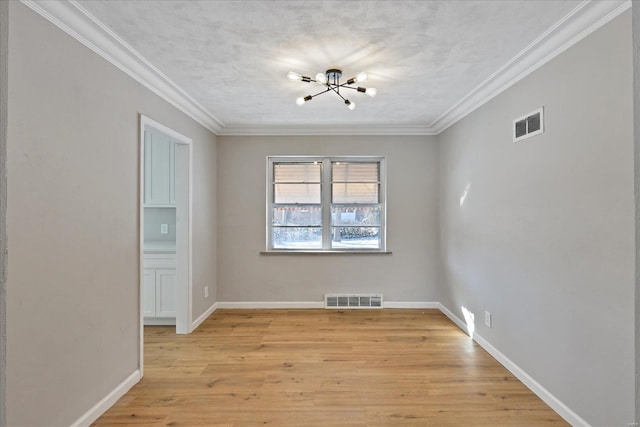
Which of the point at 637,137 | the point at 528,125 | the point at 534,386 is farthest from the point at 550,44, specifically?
the point at 534,386

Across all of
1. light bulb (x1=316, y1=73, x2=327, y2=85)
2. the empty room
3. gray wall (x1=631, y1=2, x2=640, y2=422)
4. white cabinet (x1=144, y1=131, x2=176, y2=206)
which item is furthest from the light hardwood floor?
light bulb (x1=316, y1=73, x2=327, y2=85)

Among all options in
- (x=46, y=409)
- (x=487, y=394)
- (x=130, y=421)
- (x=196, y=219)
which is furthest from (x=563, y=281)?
(x=196, y=219)

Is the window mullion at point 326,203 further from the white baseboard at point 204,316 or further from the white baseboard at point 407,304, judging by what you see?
the white baseboard at point 204,316

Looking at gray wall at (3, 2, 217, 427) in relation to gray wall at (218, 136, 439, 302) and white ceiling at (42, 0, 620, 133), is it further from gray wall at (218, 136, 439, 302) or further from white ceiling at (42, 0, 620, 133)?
gray wall at (218, 136, 439, 302)

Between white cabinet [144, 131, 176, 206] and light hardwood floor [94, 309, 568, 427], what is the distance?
1574mm

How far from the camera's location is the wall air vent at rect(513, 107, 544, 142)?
2434mm

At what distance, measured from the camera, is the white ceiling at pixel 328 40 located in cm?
192

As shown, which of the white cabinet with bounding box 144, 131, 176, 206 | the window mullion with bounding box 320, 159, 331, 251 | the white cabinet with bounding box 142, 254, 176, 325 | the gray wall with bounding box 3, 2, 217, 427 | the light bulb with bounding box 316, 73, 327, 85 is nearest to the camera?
the gray wall with bounding box 3, 2, 217, 427

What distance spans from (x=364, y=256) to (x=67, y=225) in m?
3.54

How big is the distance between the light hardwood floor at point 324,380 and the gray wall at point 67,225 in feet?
1.62

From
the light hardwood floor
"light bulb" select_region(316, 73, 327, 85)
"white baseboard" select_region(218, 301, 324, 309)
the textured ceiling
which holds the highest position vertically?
the textured ceiling

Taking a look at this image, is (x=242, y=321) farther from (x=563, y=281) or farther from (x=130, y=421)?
(x=563, y=281)

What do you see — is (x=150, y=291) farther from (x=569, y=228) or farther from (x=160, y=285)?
(x=569, y=228)

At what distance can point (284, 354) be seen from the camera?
126 inches
